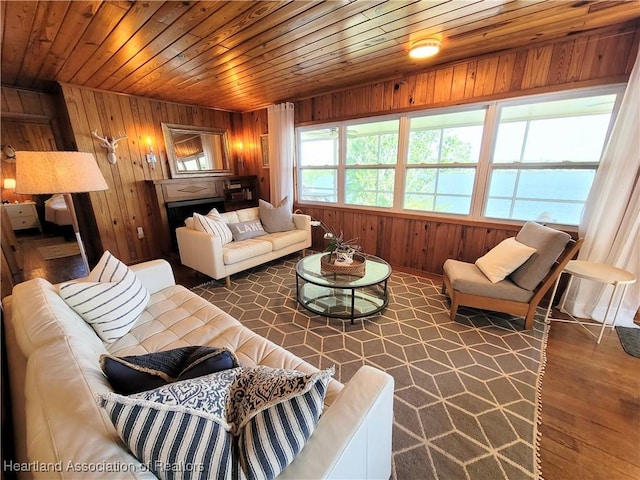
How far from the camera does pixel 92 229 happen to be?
141 inches

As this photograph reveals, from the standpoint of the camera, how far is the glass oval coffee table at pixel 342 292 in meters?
2.23

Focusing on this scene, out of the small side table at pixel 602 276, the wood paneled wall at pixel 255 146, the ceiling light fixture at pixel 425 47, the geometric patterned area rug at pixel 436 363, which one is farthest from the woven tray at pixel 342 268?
the wood paneled wall at pixel 255 146

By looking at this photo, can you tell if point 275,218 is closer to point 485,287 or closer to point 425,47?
point 425,47

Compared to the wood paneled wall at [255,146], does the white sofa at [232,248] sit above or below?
below

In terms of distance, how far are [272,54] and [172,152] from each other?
248 cm

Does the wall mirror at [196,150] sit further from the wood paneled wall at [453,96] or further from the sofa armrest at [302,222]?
the sofa armrest at [302,222]

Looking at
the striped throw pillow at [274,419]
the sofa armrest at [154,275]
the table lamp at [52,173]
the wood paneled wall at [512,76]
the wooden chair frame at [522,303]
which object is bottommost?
the wooden chair frame at [522,303]

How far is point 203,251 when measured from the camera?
2.89m

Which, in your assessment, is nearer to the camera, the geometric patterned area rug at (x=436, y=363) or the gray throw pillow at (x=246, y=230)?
the geometric patterned area rug at (x=436, y=363)

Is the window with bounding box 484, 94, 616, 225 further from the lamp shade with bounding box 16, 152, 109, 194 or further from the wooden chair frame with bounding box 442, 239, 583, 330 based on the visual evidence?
the lamp shade with bounding box 16, 152, 109, 194

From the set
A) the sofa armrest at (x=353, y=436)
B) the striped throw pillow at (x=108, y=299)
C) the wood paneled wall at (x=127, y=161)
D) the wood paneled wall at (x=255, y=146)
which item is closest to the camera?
the sofa armrest at (x=353, y=436)

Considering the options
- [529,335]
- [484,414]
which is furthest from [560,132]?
[484,414]

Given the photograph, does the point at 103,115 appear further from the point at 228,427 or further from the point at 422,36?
the point at 228,427

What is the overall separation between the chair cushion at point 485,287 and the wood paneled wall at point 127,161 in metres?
3.90
